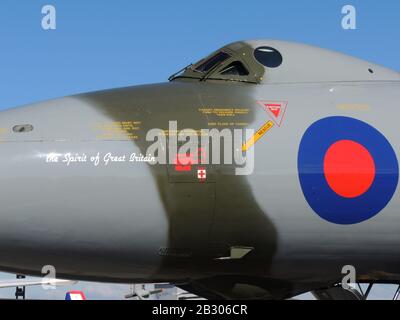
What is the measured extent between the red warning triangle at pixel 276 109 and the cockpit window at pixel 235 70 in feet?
2.36

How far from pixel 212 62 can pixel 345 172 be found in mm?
2428

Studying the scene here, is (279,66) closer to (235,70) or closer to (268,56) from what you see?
(268,56)

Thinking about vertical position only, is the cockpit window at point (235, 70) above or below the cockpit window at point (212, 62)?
below

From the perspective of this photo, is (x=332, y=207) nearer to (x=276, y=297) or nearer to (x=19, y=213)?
(x=276, y=297)

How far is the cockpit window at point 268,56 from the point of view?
27.5 ft

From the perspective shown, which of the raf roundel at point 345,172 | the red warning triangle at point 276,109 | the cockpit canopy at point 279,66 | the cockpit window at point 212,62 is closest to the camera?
the raf roundel at point 345,172

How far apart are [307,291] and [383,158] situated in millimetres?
1997

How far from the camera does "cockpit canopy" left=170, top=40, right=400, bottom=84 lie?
8.30 m

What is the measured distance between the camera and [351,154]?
7461 millimetres

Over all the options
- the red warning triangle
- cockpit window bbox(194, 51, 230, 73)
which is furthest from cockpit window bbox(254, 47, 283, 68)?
the red warning triangle

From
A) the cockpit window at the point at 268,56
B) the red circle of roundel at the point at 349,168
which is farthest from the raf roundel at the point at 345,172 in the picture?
the cockpit window at the point at 268,56

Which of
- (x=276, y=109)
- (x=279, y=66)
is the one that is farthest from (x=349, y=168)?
(x=279, y=66)

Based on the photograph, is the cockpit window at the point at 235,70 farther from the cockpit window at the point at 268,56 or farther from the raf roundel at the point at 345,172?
the raf roundel at the point at 345,172

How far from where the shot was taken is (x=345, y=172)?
7.38 m
